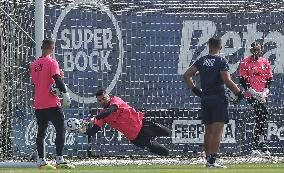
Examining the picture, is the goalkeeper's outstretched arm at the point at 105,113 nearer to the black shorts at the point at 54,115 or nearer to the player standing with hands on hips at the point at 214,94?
the black shorts at the point at 54,115

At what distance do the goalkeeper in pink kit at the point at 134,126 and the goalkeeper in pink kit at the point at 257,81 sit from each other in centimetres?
142

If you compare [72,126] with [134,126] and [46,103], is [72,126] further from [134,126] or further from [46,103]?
[134,126]

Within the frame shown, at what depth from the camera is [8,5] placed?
51.8 ft

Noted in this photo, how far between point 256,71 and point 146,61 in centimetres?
188

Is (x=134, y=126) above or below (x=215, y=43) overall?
below

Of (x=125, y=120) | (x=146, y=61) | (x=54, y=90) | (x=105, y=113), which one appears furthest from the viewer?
(x=146, y=61)

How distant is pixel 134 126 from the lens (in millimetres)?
15695

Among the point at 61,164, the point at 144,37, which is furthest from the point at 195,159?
the point at 61,164

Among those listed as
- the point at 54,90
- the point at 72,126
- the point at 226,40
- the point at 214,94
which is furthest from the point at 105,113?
the point at 226,40

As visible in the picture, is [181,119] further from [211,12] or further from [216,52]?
[216,52]

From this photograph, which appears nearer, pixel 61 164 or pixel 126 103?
pixel 61 164

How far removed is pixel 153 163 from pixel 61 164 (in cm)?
214

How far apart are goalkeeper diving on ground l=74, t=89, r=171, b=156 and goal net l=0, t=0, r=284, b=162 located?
0.85 meters

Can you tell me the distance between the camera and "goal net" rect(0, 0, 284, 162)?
16266 mm
